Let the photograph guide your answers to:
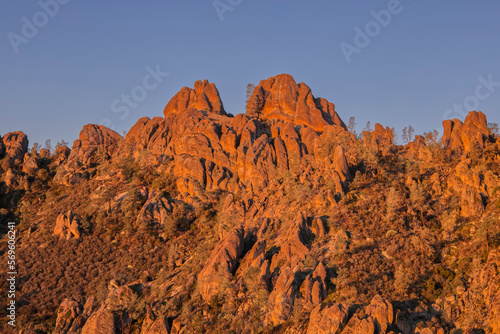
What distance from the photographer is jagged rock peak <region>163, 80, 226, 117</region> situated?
12938 centimetres

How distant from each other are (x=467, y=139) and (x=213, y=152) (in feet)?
156

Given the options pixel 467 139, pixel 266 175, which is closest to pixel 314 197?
pixel 266 175

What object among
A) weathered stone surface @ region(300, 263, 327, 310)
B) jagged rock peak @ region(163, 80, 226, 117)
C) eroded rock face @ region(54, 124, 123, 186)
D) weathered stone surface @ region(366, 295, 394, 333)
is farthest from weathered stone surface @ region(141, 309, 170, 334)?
jagged rock peak @ region(163, 80, 226, 117)

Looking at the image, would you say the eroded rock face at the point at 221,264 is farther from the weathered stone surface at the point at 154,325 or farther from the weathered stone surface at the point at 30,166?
the weathered stone surface at the point at 30,166

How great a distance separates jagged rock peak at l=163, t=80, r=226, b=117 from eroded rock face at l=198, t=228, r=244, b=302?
63.6 metres

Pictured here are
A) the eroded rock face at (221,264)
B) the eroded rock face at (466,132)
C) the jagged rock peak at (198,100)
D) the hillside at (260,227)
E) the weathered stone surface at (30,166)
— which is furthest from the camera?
the jagged rock peak at (198,100)

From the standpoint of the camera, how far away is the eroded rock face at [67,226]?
95000 mm

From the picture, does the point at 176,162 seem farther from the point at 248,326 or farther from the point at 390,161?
the point at 248,326

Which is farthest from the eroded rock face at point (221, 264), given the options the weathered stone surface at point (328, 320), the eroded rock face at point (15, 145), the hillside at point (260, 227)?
the eroded rock face at point (15, 145)

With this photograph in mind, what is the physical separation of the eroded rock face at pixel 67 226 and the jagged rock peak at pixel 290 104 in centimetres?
4890
